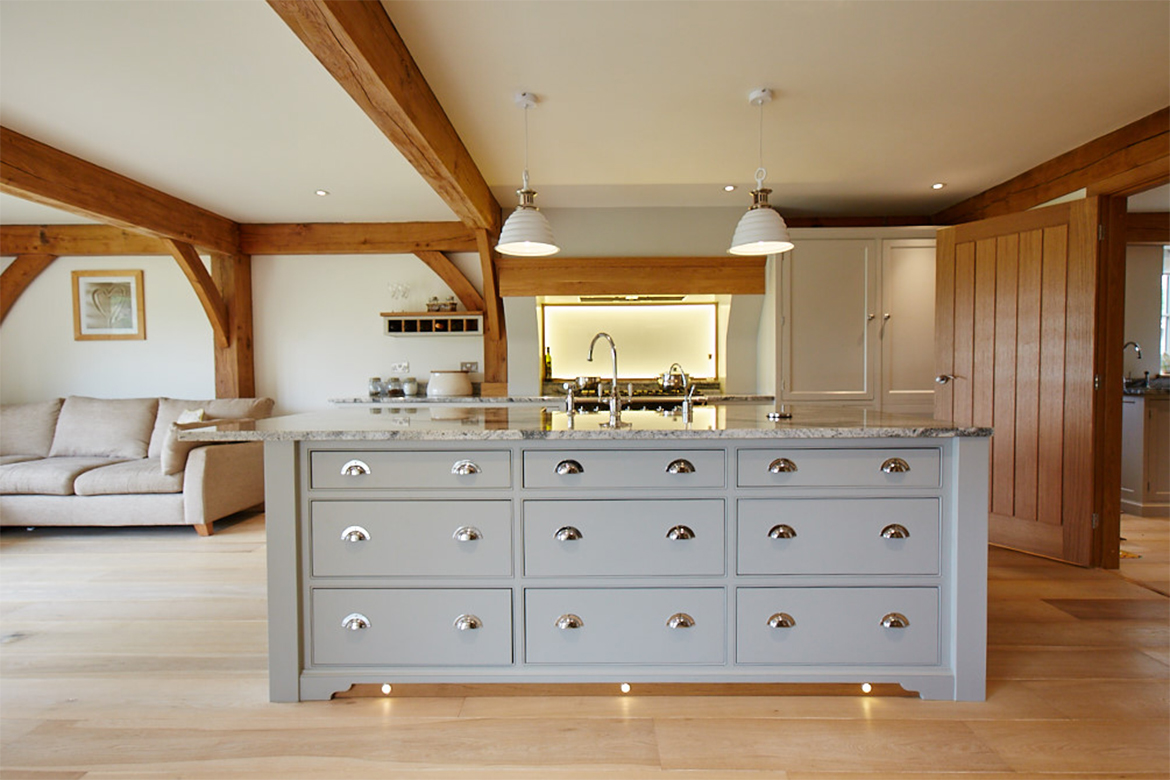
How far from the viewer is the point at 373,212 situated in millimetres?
4672

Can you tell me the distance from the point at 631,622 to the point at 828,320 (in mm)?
3183

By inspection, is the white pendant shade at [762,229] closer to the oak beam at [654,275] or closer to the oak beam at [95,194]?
the oak beam at [654,275]

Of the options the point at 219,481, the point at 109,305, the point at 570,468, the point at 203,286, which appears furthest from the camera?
the point at 109,305

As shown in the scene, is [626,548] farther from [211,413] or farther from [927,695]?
[211,413]

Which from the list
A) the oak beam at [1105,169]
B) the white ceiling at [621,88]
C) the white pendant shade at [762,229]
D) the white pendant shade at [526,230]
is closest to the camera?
the white ceiling at [621,88]

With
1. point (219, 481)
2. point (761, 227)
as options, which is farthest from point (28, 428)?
point (761, 227)

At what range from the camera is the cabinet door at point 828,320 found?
4.30 m

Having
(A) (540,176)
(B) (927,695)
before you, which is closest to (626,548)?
(B) (927,695)

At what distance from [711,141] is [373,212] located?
2.81 m

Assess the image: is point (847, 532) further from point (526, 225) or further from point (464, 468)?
point (526, 225)

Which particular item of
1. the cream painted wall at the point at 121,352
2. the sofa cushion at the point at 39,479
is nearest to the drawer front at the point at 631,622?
the sofa cushion at the point at 39,479

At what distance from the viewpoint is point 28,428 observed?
463 centimetres

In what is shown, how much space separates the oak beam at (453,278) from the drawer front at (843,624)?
3714 millimetres

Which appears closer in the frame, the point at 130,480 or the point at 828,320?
the point at 130,480
